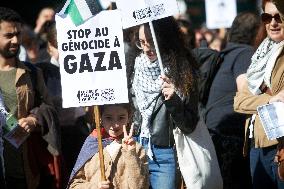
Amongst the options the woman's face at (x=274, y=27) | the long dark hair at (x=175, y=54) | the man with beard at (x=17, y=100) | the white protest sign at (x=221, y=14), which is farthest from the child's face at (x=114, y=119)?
the white protest sign at (x=221, y=14)

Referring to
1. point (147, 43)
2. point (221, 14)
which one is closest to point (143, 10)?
point (147, 43)

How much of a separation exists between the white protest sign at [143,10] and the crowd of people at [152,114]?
0.77 ft

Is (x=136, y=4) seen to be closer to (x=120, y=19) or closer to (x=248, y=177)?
(x=120, y=19)

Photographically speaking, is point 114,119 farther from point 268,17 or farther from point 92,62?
point 268,17

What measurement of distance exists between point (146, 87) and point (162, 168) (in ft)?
2.13

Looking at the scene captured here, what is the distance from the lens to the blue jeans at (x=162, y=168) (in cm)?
688

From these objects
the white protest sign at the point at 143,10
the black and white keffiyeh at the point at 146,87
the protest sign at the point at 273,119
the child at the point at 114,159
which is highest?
the white protest sign at the point at 143,10

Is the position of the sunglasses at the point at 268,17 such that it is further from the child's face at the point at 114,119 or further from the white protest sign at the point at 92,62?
the child's face at the point at 114,119

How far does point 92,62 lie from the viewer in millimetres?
6688

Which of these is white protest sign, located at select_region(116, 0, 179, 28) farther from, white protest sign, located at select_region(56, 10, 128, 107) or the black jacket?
the black jacket

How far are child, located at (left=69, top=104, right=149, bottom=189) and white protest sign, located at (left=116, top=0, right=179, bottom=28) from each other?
655mm

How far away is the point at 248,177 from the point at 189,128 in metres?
1.74

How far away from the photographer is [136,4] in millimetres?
6969

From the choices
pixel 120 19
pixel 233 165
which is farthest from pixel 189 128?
pixel 233 165
